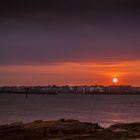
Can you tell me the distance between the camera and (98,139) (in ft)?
131

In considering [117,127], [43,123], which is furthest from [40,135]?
[117,127]

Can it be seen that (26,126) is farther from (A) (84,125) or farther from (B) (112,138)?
(B) (112,138)

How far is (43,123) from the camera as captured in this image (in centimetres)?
4769

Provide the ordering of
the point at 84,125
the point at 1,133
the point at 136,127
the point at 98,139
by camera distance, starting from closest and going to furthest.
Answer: the point at 98,139 < the point at 1,133 < the point at 84,125 < the point at 136,127

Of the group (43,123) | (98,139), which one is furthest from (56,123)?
(98,139)

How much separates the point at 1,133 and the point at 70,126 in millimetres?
6675

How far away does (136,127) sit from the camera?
51.2 meters

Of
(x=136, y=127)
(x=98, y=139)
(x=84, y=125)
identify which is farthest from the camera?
(x=136, y=127)

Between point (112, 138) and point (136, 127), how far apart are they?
11178mm

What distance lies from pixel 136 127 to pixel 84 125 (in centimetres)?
693

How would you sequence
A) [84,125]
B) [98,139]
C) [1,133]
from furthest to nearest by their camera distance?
1. [84,125]
2. [1,133]
3. [98,139]

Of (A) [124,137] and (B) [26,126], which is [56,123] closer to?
(B) [26,126]

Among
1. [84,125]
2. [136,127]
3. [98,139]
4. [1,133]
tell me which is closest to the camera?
[98,139]

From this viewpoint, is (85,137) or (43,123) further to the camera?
(43,123)
